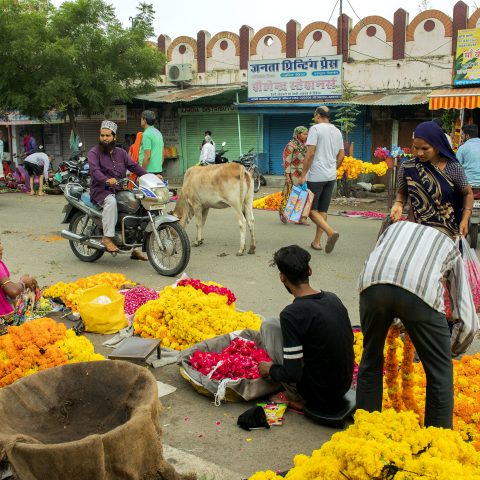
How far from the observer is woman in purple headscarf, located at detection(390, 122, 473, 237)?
4.56 meters

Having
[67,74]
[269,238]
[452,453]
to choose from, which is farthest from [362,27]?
[452,453]

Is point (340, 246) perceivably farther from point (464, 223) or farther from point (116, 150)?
point (464, 223)

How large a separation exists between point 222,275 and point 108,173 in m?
2.26

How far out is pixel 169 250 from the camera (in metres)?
8.20

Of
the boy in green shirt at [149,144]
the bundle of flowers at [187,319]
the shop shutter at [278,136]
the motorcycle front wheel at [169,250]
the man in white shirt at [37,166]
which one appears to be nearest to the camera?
the bundle of flowers at [187,319]

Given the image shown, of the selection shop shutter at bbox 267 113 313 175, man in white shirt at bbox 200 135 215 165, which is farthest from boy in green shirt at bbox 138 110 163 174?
shop shutter at bbox 267 113 313 175

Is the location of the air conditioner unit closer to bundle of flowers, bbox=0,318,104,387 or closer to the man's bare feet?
the man's bare feet

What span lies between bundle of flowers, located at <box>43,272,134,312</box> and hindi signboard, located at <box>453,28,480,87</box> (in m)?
12.2

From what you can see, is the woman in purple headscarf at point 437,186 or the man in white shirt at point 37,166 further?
the man in white shirt at point 37,166

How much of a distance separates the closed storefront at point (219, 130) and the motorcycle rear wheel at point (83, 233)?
13.5 m

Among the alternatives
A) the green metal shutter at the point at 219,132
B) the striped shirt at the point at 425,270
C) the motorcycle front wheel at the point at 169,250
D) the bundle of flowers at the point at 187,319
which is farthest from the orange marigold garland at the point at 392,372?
the green metal shutter at the point at 219,132

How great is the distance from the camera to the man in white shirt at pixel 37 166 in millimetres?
18109

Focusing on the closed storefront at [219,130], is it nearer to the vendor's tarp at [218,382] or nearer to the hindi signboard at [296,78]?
the hindi signboard at [296,78]

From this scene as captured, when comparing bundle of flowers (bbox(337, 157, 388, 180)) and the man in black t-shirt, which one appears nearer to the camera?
the man in black t-shirt
